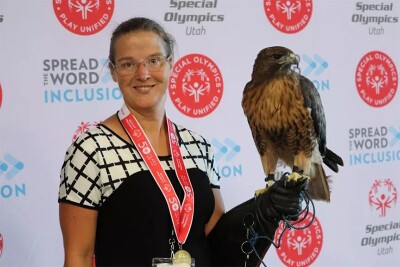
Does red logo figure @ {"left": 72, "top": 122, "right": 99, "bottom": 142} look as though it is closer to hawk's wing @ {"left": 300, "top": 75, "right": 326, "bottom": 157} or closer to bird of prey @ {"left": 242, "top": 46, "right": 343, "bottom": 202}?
bird of prey @ {"left": 242, "top": 46, "right": 343, "bottom": 202}

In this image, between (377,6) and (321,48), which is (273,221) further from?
(377,6)

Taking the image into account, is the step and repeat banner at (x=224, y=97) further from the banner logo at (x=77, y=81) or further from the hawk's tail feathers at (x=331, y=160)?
the hawk's tail feathers at (x=331, y=160)

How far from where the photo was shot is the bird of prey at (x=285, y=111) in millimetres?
1487

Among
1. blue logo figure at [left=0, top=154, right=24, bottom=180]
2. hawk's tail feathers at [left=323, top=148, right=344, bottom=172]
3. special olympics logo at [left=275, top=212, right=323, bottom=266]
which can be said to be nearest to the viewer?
hawk's tail feathers at [left=323, top=148, right=344, bottom=172]


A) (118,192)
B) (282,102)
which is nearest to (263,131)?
(282,102)

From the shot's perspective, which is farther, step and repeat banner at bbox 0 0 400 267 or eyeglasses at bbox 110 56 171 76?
step and repeat banner at bbox 0 0 400 267

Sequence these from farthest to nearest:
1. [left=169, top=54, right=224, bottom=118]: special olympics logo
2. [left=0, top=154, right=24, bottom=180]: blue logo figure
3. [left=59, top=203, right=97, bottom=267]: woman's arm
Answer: [left=169, top=54, right=224, bottom=118]: special olympics logo
[left=0, top=154, right=24, bottom=180]: blue logo figure
[left=59, top=203, right=97, bottom=267]: woman's arm

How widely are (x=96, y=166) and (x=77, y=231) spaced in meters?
0.15

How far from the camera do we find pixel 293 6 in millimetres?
2359

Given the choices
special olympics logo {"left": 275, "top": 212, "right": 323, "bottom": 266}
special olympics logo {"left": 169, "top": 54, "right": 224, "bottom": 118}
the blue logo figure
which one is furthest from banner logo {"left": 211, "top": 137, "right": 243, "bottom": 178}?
the blue logo figure

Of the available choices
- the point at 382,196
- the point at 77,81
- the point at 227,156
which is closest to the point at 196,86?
the point at 227,156

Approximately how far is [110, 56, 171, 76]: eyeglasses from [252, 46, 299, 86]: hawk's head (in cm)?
24

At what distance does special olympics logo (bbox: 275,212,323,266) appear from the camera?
243 cm

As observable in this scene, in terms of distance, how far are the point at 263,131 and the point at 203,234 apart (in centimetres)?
31
